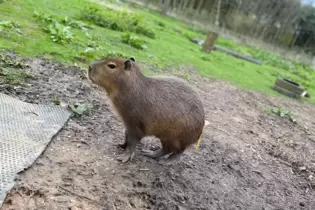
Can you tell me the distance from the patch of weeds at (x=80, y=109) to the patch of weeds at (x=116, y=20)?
4.94 meters

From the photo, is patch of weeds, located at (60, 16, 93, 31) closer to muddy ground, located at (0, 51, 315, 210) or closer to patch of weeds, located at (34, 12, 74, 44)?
patch of weeds, located at (34, 12, 74, 44)

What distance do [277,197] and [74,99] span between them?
2254 mm

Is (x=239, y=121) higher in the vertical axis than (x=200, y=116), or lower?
lower

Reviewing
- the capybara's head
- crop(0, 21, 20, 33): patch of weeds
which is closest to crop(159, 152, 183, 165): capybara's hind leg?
the capybara's head

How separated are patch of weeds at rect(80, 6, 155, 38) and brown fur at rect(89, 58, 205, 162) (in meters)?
5.56

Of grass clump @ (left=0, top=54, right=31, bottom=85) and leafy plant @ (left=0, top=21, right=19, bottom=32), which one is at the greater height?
leafy plant @ (left=0, top=21, right=19, bottom=32)

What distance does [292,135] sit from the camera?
571cm

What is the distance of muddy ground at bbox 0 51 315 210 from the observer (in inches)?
104

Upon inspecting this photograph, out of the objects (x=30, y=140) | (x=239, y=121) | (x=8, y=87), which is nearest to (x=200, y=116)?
(x=30, y=140)

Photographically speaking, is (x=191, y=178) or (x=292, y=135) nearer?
(x=191, y=178)

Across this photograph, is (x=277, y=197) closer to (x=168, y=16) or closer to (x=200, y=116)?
(x=200, y=116)

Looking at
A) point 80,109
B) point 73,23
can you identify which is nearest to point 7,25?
point 73,23

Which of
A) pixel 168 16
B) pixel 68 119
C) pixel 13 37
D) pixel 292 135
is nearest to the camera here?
pixel 68 119

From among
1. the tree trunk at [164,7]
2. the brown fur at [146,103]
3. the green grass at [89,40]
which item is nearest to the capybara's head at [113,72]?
the brown fur at [146,103]
